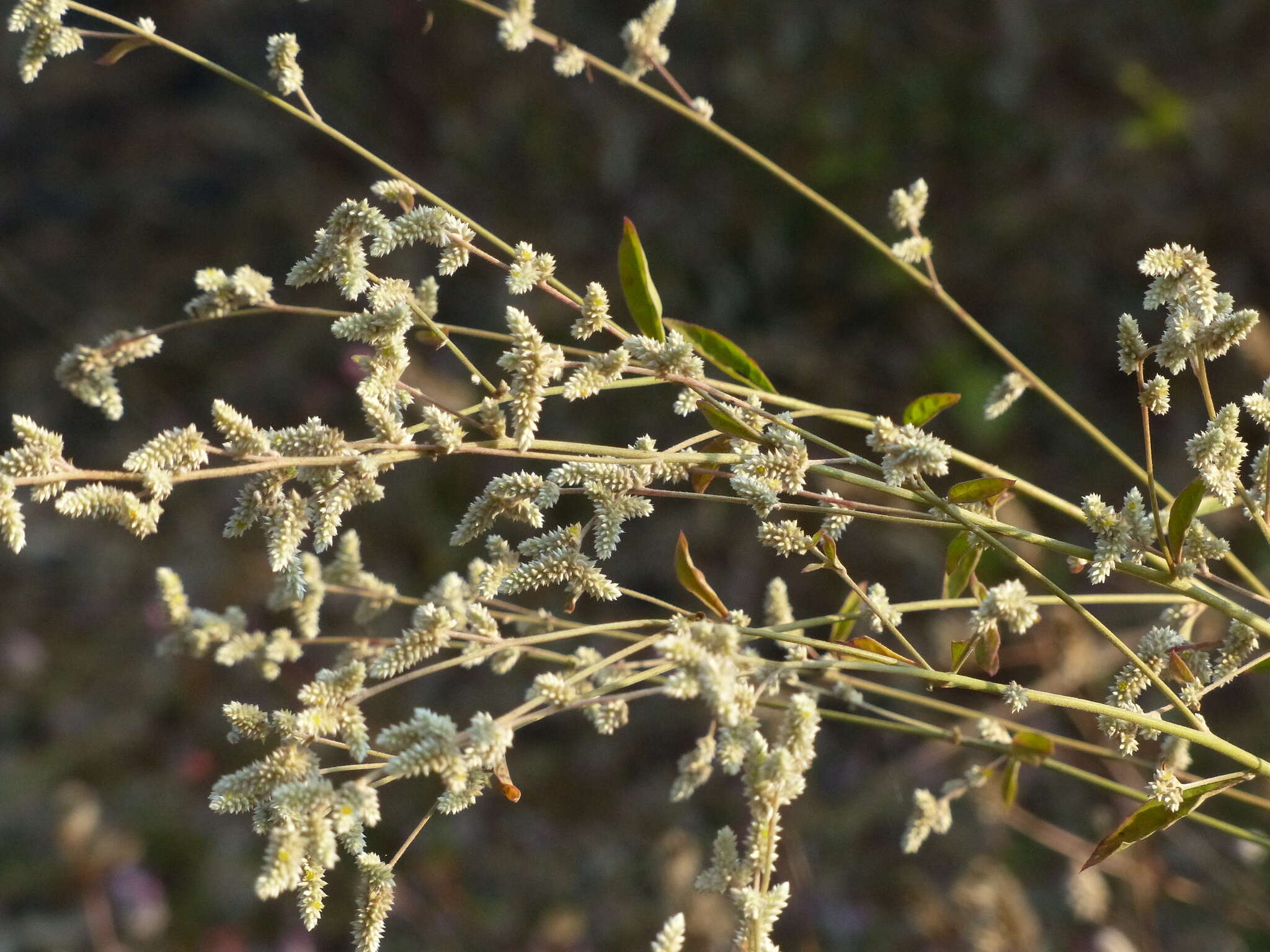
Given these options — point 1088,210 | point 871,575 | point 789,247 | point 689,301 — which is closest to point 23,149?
point 689,301

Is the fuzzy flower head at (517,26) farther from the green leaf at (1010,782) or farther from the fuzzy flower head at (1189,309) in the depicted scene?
the green leaf at (1010,782)

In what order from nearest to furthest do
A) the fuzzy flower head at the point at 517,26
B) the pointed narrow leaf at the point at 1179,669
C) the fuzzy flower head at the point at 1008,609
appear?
the fuzzy flower head at the point at 1008,609 < the pointed narrow leaf at the point at 1179,669 < the fuzzy flower head at the point at 517,26

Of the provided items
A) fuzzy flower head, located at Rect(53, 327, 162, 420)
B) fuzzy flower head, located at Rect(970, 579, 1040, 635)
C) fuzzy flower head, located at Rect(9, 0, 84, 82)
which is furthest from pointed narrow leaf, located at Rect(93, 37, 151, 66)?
fuzzy flower head, located at Rect(970, 579, 1040, 635)

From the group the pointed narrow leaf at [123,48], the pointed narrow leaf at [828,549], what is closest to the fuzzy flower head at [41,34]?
the pointed narrow leaf at [123,48]

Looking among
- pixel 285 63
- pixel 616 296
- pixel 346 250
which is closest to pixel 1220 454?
pixel 346 250

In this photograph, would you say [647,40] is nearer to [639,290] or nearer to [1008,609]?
[639,290]

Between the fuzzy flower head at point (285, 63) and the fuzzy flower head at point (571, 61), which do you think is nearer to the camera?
the fuzzy flower head at point (285, 63)
